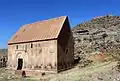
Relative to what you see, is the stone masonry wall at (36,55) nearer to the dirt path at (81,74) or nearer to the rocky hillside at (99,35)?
the dirt path at (81,74)

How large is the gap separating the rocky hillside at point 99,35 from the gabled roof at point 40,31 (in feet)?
45.8

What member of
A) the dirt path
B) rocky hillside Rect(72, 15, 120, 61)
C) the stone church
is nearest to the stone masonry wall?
the stone church

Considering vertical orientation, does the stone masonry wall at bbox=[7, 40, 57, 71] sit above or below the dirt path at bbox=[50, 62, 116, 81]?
above

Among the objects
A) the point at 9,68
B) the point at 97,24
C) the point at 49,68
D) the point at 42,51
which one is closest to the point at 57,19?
the point at 42,51

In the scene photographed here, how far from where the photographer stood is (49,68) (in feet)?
87.2

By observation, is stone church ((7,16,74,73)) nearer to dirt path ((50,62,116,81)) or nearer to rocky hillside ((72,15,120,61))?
dirt path ((50,62,116,81))

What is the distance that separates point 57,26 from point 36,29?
16.0 feet

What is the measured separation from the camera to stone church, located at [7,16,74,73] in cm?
2666

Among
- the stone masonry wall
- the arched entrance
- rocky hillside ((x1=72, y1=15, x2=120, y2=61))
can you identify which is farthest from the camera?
rocky hillside ((x1=72, y1=15, x2=120, y2=61))

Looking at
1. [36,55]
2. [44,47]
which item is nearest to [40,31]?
[44,47]

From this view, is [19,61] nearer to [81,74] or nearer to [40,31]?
[40,31]

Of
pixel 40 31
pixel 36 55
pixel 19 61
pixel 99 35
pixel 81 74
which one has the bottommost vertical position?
pixel 81 74

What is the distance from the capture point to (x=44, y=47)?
2777 centimetres

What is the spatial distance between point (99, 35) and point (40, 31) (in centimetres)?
2817
